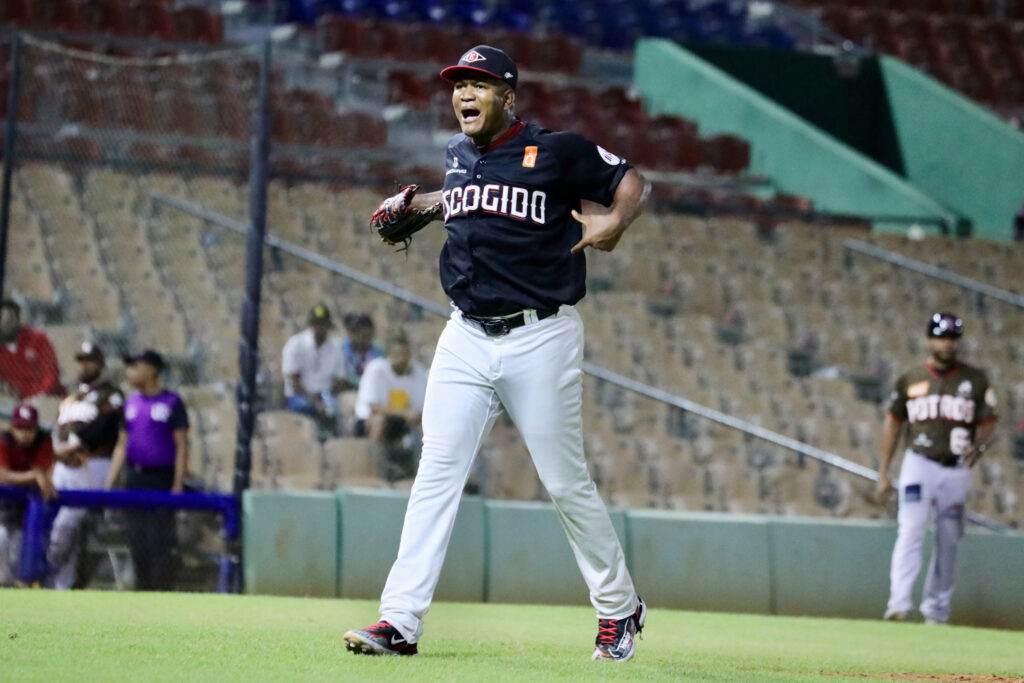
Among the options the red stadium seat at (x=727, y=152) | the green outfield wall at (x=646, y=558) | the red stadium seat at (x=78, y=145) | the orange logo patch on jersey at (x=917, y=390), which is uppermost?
the red stadium seat at (x=727, y=152)

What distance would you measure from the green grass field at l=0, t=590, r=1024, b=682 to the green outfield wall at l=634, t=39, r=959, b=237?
34.0ft

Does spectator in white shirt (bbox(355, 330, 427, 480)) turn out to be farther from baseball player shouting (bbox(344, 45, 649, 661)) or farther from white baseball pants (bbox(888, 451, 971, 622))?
baseball player shouting (bbox(344, 45, 649, 661))

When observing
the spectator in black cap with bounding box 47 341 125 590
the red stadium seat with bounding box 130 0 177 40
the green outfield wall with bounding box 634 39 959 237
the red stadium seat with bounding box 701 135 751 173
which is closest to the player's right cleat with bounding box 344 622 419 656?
the spectator in black cap with bounding box 47 341 125 590

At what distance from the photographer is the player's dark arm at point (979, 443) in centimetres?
875

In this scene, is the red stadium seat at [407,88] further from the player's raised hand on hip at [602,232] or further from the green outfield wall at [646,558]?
the player's raised hand on hip at [602,232]

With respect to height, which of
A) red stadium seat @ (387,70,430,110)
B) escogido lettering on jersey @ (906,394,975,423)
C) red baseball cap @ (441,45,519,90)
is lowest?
escogido lettering on jersey @ (906,394,975,423)

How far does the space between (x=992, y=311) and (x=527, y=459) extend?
671cm

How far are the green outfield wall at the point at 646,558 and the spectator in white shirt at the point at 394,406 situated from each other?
1.98ft

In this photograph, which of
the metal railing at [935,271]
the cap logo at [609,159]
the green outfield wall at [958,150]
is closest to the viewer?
the cap logo at [609,159]

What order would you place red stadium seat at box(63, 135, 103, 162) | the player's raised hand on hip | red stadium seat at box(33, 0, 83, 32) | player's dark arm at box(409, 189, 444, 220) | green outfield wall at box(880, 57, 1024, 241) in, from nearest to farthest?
the player's raised hand on hip, player's dark arm at box(409, 189, 444, 220), red stadium seat at box(63, 135, 103, 162), red stadium seat at box(33, 0, 83, 32), green outfield wall at box(880, 57, 1024, 241)

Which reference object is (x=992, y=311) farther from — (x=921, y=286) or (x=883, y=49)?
(x=883, y=49)

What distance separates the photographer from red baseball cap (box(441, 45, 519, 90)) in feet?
15.9

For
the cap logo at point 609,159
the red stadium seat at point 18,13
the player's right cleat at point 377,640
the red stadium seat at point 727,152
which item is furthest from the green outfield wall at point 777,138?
the player's right cleat at point 377,640

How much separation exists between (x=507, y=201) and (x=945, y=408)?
4.77 meters
